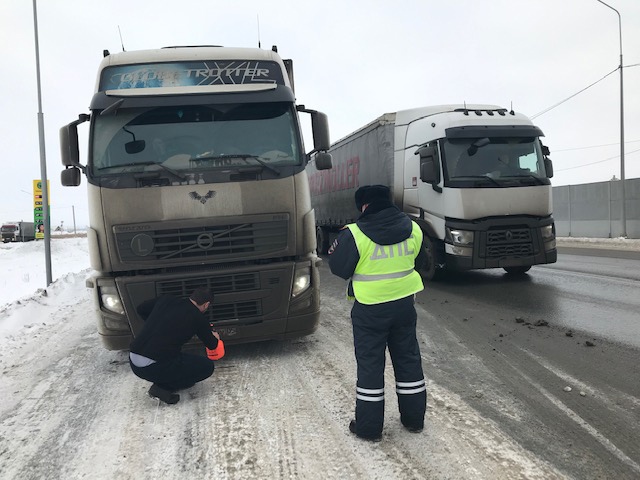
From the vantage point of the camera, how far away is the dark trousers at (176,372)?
12.9ft

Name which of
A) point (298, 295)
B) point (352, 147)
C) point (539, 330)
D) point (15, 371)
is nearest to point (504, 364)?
point (539, 330)

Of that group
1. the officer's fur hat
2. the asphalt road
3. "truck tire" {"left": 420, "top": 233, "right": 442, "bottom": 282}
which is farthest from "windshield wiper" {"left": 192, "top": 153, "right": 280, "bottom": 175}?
"truck tire" {"left": 420, "top": 233, "right": 442, "bottom": 282}

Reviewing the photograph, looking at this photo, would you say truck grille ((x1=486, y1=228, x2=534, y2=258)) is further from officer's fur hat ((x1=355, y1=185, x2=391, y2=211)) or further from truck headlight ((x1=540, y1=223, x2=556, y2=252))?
officer's fur hat ((x1=355, y1=185, x2=391, y2=211))

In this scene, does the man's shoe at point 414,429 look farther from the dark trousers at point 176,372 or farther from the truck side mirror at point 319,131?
the truck side mirror at point 319,131

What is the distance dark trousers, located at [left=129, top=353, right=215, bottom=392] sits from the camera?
392cm

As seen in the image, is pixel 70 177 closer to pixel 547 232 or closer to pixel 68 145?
pixel 68 145

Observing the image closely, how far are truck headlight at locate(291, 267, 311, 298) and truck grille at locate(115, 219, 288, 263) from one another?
340mm

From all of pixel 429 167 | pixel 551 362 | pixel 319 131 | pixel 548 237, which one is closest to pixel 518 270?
pixel 548 237

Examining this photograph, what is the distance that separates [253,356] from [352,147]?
28.3 feet

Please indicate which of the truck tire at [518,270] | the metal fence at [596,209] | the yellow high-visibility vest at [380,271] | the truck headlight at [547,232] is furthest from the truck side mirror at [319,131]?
the metal fence at [596,209]

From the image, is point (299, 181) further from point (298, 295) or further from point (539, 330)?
point (539, 330)

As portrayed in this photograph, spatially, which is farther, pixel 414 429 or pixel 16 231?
pixel 16 231

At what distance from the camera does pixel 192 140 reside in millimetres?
4777

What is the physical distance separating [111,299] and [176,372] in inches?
44.9
